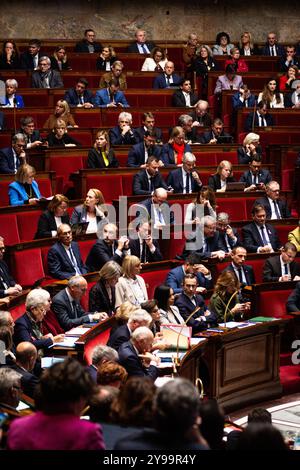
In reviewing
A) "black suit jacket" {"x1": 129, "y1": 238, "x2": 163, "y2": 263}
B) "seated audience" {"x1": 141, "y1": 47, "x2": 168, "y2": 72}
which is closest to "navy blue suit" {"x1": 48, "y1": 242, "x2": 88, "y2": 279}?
"black suit jacket" {"x1": 129, "y1": 238, "x2": 163, "y2": 263}

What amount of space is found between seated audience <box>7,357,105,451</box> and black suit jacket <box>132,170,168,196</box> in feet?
15.3

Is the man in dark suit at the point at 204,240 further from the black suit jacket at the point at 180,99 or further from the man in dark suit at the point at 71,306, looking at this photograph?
the black suit jacket at the point at 180,99

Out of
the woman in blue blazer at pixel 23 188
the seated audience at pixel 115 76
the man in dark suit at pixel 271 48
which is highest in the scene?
the man in dark suit at pixel 271 48

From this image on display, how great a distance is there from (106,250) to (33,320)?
160 cm

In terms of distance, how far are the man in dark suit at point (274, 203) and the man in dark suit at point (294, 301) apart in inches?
52.3

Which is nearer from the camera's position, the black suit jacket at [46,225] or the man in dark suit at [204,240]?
the black suit jacket at [46,225]

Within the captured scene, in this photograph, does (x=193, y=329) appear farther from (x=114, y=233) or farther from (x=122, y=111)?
(x=122, y=111)

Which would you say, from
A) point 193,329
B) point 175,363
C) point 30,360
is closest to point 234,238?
point 193,329

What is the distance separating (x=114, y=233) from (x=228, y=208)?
4.90 ft

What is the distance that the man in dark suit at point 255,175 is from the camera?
7.85 metres

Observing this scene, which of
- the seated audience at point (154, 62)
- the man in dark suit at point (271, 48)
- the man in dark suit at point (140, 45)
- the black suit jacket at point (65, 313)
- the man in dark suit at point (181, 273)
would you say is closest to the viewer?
the black suit jacket at point (65, 313)

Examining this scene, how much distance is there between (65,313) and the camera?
5336 mm

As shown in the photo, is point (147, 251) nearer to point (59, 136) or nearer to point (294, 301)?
point (294, 301)

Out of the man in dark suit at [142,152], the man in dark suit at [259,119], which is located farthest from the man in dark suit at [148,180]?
the man in dark suit at [259,119]
